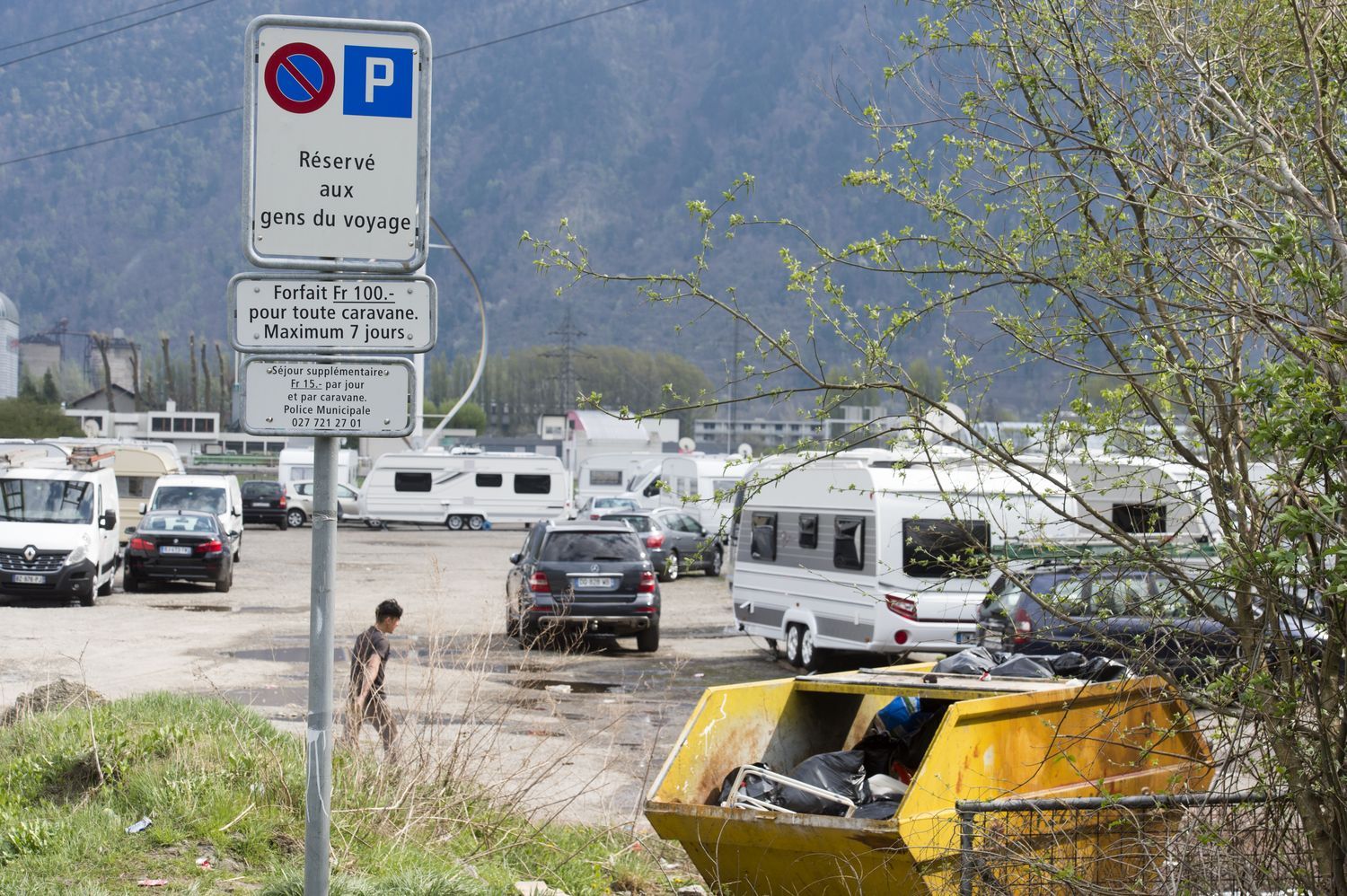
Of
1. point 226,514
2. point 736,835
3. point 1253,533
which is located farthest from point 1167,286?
point 226,514

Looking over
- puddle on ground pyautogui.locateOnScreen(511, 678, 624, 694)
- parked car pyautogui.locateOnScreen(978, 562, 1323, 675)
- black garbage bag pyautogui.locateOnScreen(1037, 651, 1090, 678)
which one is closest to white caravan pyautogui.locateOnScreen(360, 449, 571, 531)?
puddle on ground pyautogui.locateOnScreen(511, 678, 624, 694)

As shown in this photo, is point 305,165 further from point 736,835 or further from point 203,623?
point 203,623

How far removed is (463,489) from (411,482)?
1.84m

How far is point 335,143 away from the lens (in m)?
3.96

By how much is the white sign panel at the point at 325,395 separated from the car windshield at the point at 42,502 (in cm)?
2078

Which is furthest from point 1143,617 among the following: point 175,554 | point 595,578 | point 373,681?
point 175,554

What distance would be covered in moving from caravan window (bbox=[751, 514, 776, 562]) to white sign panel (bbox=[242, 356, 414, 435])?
14143 mm

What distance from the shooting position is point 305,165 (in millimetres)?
3951

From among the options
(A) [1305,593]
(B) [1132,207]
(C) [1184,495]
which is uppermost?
(B) [1132,207]

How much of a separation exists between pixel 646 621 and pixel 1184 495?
550 inches

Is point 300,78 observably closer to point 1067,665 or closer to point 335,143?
point 335,143

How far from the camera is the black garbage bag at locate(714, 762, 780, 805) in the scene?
6617 mm

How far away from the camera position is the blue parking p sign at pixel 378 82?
3967mm

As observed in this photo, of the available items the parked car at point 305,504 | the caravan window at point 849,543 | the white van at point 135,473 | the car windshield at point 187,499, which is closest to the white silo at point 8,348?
the parked car at point 305,504
